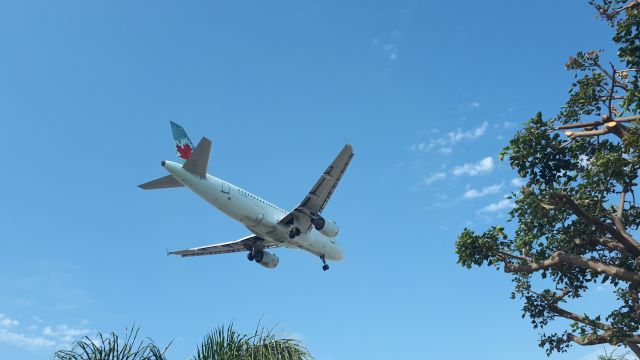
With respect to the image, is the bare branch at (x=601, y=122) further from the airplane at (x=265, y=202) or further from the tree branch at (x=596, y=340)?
the airplane at (x=265, y=202)

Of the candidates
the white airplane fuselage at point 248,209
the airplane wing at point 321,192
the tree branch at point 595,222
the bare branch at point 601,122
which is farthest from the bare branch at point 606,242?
the white airplane fuselage at point 248,209

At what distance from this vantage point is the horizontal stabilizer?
39531mm

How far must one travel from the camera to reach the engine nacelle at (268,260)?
48031mm

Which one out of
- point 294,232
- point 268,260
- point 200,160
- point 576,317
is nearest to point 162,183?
point 200,160

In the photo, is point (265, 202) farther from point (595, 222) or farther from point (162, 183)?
point (595, 222)

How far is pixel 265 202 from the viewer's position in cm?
4262

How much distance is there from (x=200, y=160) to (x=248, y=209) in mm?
5225

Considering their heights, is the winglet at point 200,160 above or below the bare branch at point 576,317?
above

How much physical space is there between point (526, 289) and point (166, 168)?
79.4 ft

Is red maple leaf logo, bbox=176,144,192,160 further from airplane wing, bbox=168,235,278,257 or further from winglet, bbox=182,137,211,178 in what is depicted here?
airplane wing, bbox=168,235,278,257

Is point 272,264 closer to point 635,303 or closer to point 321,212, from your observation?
point 321,212

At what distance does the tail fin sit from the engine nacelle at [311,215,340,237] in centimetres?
1154

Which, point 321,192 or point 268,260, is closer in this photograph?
point 321,192

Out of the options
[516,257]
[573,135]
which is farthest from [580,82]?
[516,257]
